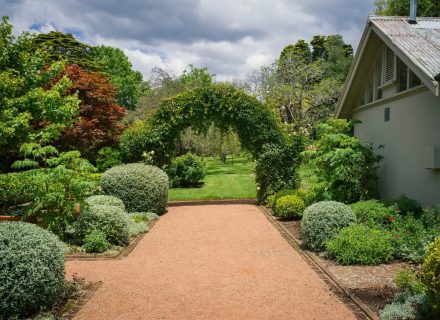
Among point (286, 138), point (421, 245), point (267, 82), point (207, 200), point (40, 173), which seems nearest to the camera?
point (421, 245)

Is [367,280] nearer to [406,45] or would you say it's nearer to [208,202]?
[406,45]

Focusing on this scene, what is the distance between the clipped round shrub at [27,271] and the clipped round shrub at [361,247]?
5.07 meters

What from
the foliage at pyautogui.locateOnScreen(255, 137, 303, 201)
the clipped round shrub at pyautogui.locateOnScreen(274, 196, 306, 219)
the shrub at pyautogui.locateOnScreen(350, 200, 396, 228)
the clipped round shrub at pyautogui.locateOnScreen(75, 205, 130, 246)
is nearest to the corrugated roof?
the shrub at pyautogui.locateOnScreen(350, 200, 396, 228)

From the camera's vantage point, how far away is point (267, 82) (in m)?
31.3

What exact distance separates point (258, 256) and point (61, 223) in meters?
4.87

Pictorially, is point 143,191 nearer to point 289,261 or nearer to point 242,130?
point 242,130

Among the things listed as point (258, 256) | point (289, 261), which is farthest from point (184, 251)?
point (289, 261)

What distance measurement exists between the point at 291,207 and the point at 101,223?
620 centimetres

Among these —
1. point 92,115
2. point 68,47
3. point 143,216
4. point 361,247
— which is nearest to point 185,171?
point 92,115

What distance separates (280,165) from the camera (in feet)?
53.0

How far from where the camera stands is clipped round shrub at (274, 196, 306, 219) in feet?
41.8

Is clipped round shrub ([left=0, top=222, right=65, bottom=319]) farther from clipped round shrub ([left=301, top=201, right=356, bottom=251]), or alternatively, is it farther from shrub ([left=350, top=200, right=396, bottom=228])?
shrub ([left=350, top=200, right=396, bottom=228])

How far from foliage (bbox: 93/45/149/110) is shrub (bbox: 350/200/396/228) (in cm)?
4734

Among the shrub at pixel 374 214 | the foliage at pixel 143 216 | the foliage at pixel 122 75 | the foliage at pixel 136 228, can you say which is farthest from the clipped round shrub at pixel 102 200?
the foliage at pixel 122 75
